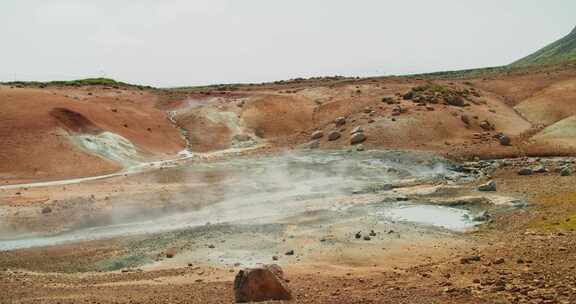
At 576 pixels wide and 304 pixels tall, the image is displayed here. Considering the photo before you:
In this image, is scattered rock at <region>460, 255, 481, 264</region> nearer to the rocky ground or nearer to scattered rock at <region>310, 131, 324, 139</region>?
the rocky ground

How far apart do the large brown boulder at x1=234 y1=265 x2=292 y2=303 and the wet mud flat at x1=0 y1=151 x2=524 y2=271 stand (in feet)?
21.2

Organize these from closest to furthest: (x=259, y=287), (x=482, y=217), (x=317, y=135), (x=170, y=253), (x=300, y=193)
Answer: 1. (x=259, y=287)
2. (x=170, y=253)
3. (x=482, y=217)
4. (x=300, y=193)
5. (x=317, y=135)

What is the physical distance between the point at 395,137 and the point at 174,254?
25135mm

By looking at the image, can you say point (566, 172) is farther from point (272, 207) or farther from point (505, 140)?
point (272, 207)

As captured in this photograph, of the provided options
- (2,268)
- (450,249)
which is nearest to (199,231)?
(2,268)

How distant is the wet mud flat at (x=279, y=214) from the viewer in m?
22.5

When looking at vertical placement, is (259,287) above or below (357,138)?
below

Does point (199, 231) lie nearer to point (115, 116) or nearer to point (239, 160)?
point (239, 160)

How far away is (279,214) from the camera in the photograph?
94.3 ft

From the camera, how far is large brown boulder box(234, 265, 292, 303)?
14039mm

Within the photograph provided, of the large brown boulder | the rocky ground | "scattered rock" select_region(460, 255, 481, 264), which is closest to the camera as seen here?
the large brown boulder

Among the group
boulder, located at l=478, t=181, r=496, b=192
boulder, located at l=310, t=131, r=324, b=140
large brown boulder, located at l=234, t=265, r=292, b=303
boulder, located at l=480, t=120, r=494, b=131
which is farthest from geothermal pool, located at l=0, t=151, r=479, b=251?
large brown boulder, located at l=234, t=265, r=292, b=303

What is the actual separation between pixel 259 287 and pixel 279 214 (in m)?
14.7

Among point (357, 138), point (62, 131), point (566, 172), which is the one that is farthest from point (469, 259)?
point (62, 131)
